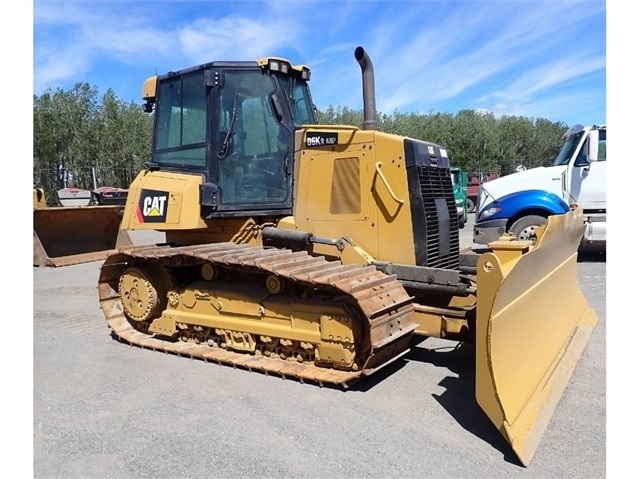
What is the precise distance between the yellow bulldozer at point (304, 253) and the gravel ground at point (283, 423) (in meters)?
0.21

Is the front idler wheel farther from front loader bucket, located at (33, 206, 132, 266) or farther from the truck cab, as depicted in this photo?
the truck cab

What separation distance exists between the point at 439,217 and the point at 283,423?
2.51 metres

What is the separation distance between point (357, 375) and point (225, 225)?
2.41 m

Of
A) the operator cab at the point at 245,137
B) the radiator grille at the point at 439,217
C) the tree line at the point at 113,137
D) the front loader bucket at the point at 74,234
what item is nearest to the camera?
the radiator grille at the point at 439,217

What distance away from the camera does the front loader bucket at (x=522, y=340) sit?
3.35 meters

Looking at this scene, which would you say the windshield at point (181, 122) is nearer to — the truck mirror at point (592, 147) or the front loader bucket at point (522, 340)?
the front loader bucket at point (522, 340)

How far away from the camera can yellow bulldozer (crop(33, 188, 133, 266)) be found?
11055mm

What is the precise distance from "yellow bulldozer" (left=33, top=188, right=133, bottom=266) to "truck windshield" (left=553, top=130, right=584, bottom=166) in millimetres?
9205

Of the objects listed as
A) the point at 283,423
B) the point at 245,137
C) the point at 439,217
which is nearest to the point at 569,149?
the point at 439,217

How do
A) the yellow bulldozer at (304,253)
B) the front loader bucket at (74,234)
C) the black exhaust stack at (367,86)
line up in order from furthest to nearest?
1. the front loader bucket at (74,234)
2. the black exhaust stack at (367,86)
3. the yellow bulldozer at (304,253)

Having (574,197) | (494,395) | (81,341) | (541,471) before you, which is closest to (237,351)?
(81,341)

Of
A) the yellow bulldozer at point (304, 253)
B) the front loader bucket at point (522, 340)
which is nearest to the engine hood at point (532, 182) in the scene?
the yellow bulldozer at point (304, 253)

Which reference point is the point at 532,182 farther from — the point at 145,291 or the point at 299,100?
the point at 145,291

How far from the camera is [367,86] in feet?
17.1
